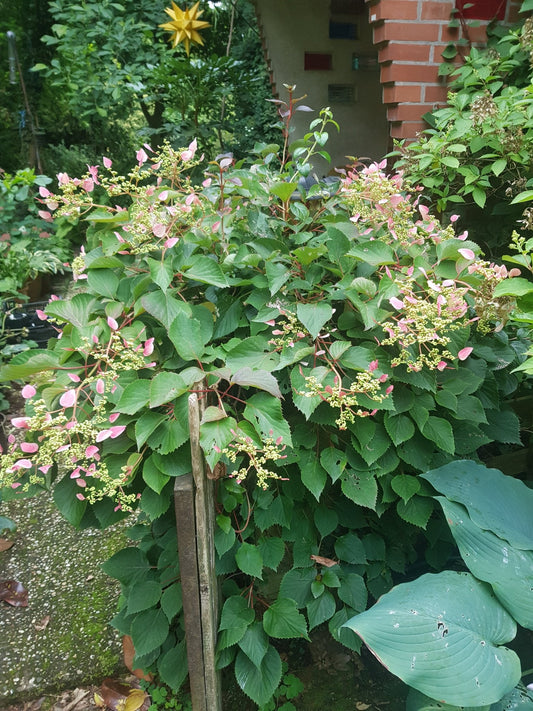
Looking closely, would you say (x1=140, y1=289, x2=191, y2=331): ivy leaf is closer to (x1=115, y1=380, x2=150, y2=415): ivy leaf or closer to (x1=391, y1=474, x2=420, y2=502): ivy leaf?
(x1=115, y1=380, x2=150, y2=415): ivy leaf

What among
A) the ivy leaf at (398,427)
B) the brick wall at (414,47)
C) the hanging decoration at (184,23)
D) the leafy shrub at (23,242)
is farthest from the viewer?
the hanging decoration at (184,23)

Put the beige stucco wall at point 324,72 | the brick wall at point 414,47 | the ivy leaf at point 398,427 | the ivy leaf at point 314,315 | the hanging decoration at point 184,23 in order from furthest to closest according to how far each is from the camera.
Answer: the beige stucco wall at point 324,72 → the hanging decoration at point 184,23 → the brick wall at point 414,47 → the ivy leaf at point 398,427 → the ivy leaf at point 314,315

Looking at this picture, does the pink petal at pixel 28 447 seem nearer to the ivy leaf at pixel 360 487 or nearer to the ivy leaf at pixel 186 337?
the ivy leaf at pixel 186 337

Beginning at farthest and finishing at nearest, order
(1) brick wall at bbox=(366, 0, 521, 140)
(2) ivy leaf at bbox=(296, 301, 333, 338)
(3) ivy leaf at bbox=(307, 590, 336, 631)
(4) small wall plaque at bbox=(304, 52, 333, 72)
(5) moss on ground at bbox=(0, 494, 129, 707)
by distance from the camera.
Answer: (4) small wall plaque at bbox=(304, 52, 333, 72)
(1) brick wall at bbox=(366, 0, 521, 140)
(5) moss on ground at bbox=(0, 494, 129, 707)
(3) ivy leaf at bbox=(307, 590, 336, 631)
(2) ivy leaf at bbox=(296, 301, 333, 338)

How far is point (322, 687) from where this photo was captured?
5.09 feet

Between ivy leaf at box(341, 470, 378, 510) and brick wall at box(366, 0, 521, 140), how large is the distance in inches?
70.4

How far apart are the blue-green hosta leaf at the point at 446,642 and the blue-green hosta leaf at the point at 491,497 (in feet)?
0.53

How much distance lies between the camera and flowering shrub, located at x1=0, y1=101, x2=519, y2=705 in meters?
1.02

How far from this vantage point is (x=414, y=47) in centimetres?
230

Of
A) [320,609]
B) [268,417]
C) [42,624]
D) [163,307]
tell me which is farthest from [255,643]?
[42,624]

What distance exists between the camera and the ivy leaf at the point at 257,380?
0.95 metres

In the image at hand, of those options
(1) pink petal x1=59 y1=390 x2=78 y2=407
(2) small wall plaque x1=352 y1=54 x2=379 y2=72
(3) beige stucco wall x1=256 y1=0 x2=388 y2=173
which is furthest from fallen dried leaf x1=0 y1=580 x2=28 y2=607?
(2) small wall plaque x1=352 y1=54 x2=379 y2=72

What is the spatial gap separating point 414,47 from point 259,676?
2457 mm

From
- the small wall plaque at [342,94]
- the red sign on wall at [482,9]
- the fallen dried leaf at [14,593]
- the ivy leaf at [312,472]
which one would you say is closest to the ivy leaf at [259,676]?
the ivy leaf at [312,472]
